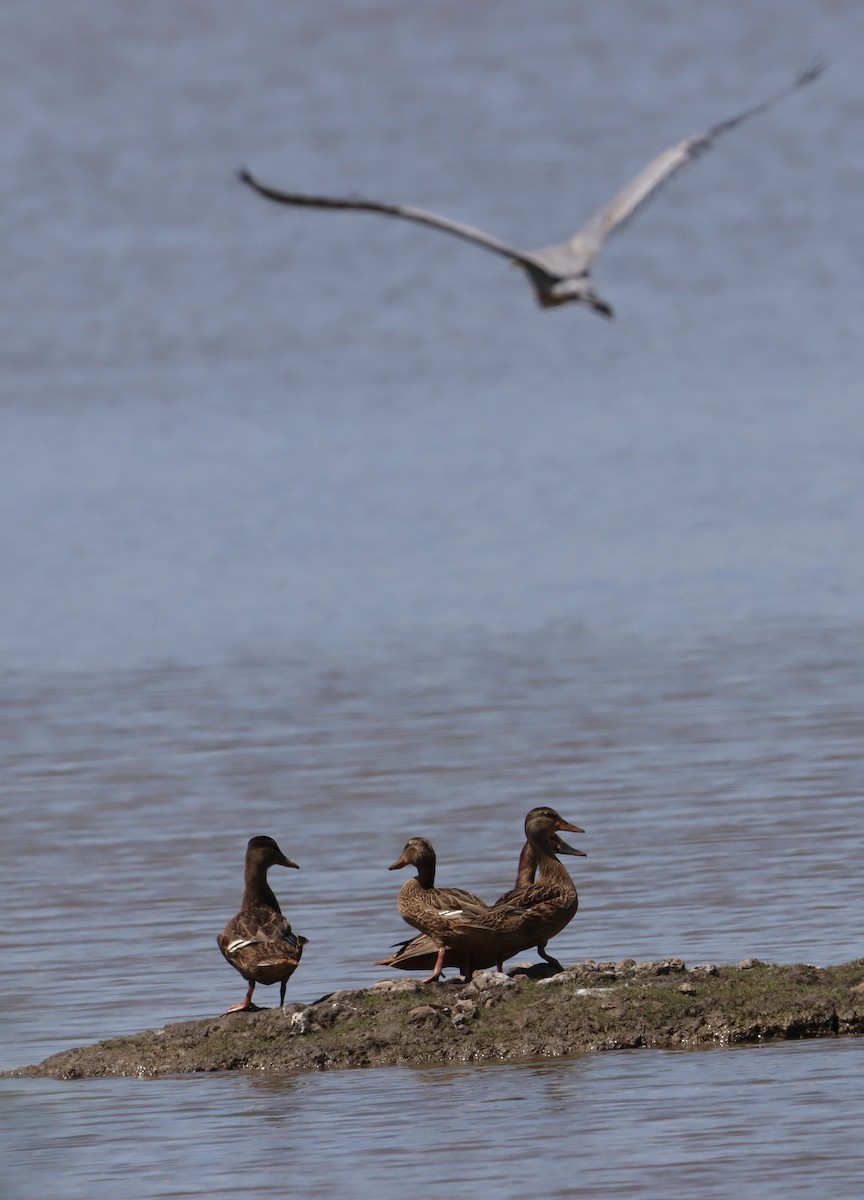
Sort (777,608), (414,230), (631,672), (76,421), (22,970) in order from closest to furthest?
1. (22,970)
2. (631,672)
3. (777,608)
4. (76,421)
5. (414,230)

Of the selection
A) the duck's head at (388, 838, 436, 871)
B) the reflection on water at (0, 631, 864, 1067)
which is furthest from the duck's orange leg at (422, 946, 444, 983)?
the reflection on water at (0, 631, 864, 1067)

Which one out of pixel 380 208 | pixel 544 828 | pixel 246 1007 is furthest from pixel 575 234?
pixel 246 1007

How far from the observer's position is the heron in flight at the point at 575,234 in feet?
36.6

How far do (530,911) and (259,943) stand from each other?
0.96m

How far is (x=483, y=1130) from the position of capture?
28.1 feet

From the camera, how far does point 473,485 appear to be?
30.8 m

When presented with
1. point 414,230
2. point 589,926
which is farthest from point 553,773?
point 414,230

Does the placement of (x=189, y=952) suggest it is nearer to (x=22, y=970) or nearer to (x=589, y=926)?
(x=22, y=970)

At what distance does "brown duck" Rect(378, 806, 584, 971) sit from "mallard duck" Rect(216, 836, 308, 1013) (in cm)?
44

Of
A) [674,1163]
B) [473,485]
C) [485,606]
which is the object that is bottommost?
[674,1163]

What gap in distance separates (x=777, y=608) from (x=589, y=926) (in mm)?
10320

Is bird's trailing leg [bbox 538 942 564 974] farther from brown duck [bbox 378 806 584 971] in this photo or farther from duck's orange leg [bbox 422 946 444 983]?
duck's orange leg [bbox 422 946 444 983]

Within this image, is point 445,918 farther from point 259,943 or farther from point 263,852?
point 263,852

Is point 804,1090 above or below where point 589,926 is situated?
below
